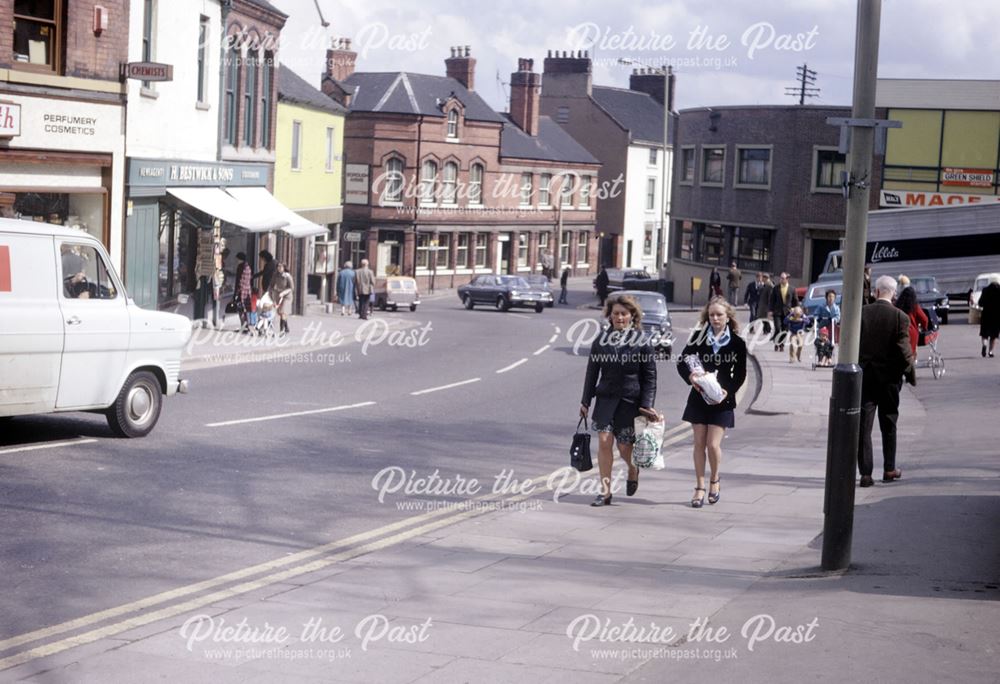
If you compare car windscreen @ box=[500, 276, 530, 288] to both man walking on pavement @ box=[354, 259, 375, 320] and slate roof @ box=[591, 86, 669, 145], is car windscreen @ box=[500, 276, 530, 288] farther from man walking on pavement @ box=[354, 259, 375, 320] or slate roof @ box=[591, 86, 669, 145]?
slate roof @ box=[591, 86, 669, 145]

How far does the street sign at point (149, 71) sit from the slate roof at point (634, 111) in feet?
→ 213

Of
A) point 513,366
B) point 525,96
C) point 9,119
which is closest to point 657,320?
point 513,366

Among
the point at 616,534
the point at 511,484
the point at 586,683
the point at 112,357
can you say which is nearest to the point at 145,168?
the point at 112,357

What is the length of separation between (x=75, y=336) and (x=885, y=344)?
26.0ft

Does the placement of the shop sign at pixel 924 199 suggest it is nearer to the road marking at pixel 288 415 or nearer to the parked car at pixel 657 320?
the parked car at pixel 657 320

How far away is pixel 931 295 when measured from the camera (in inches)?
1510

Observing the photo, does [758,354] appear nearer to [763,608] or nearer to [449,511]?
[449,511]

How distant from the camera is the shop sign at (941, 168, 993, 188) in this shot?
166 feet

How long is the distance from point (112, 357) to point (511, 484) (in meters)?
4.39

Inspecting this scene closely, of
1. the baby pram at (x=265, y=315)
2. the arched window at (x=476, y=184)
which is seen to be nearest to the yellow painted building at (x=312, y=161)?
the baby pram at (x=265, y=315)

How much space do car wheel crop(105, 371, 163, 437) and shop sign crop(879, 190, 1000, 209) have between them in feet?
139

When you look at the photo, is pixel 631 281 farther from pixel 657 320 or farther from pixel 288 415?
pixel 288 415

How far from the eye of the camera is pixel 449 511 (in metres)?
11.0

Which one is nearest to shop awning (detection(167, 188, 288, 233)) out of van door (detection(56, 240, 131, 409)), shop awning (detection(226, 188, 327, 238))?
shop awning (detection(226, 188, 327, 238))
